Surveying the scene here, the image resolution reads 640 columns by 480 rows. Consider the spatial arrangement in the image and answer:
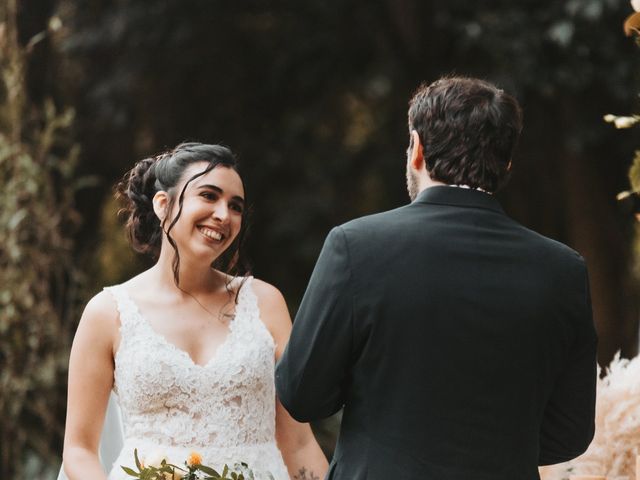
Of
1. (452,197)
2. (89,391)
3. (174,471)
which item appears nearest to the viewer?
(452,197)

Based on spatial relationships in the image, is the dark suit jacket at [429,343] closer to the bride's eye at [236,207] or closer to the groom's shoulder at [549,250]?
the groom's shoulder at [549,250]

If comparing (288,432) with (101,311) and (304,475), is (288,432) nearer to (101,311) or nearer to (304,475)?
(304,475)

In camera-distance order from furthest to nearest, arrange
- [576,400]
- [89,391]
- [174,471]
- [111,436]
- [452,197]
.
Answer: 1. [111,436]
2. [89,391]
3. [174,471]
4. [576,400]
5. [452,197]

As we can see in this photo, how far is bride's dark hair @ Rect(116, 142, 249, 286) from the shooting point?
11.5 ft

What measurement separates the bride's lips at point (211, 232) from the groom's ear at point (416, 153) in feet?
3.46

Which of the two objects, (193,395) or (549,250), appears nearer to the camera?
(549,250)

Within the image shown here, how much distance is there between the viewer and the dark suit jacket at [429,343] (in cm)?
231

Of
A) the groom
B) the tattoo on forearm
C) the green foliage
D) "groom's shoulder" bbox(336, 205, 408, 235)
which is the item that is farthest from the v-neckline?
the green foliage

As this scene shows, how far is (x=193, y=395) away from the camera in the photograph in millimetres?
3412

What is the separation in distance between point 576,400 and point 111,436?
192 cm

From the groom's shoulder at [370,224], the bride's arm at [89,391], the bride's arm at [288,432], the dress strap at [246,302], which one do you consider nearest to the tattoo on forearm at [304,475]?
the bride's arm at [288,432]

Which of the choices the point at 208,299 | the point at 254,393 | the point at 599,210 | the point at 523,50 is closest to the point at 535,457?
the point at 254,393

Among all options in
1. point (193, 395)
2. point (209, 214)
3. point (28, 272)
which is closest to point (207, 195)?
point (209, 214)

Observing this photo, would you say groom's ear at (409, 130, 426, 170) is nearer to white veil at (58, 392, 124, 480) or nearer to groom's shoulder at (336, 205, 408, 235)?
groom's shoulder at (336, 205, 408, 235)
